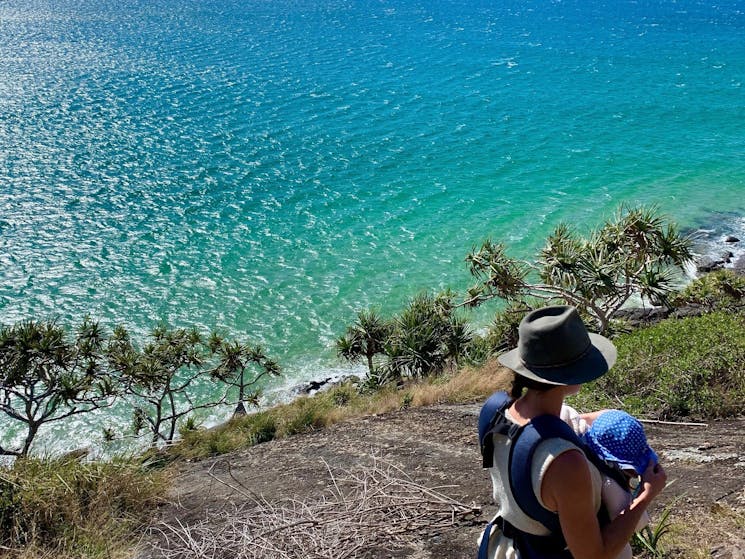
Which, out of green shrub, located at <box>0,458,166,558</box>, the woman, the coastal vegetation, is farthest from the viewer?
the coastal vegetation

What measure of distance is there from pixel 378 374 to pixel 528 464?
723 inches

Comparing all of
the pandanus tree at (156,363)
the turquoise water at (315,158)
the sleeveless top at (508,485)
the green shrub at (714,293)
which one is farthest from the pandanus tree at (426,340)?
the sleeveless top at (508,485)

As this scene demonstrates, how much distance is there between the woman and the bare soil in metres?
2.99

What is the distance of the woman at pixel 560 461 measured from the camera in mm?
3408

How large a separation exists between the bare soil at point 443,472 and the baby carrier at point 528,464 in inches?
114

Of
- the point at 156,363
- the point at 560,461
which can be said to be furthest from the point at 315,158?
the point at 560,461

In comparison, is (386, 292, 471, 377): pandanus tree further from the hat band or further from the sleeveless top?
the hat band

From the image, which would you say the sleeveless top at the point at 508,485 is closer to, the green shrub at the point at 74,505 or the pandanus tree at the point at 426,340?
the green shrub at the point at 74,505

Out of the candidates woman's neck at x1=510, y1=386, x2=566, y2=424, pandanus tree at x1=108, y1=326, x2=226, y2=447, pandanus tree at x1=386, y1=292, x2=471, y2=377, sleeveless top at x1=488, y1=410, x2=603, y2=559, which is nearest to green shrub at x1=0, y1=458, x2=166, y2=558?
sleeveless top at x1=488, y1=410, x2=603, y2=559

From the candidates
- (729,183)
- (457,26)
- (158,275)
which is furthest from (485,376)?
(457,26)

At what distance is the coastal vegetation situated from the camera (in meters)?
8.27

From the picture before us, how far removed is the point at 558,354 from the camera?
3725 millimetres

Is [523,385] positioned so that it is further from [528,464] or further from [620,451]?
[620,451]

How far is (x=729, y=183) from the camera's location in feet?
129
